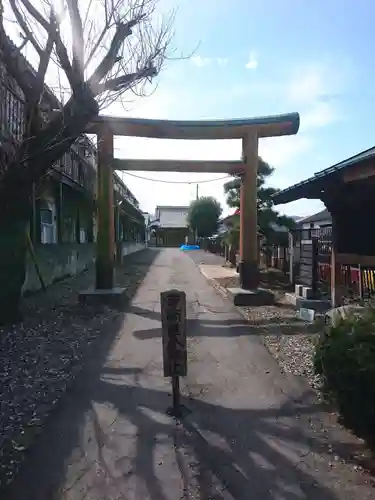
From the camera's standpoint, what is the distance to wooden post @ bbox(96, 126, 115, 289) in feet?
38.8

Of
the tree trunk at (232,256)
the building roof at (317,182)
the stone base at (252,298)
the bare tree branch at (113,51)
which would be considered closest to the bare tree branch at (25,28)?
the bare tree branch at (113,51)

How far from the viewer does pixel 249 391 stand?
17.8 feet

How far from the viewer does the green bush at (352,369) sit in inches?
152

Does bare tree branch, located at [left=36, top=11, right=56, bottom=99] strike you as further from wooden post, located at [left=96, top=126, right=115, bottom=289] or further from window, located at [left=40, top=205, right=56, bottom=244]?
window, located at [left=40, top=205, right=56, bottom=244]

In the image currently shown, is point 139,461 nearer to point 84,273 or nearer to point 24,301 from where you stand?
point 24,301

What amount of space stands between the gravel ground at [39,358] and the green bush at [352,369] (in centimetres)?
260

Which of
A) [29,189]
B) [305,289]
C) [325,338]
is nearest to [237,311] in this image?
[305,289]

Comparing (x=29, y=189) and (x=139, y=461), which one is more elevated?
(x=29, y=189)

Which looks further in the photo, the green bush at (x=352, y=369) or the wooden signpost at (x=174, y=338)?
the wooden signpost at (x=174, y=338)

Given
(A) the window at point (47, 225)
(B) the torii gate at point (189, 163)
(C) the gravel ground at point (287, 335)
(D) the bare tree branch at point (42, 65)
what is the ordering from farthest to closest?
(A) the window at point (47, 225), (B) the torii gate at point (189, 163), (D) the bare tree branch at point (42, 65), (C) the gravel ground at point (287, 335)

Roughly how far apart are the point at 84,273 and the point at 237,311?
9.92 m

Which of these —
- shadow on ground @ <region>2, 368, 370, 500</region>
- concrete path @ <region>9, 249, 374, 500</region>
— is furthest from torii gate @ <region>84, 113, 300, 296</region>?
shadow on ground @ <region>2, 368, 370, 500</region>

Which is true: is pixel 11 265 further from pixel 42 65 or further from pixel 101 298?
pixel 42 65

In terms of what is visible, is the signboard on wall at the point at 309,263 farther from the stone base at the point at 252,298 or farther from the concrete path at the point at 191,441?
the concrete path at the point at 191,441
